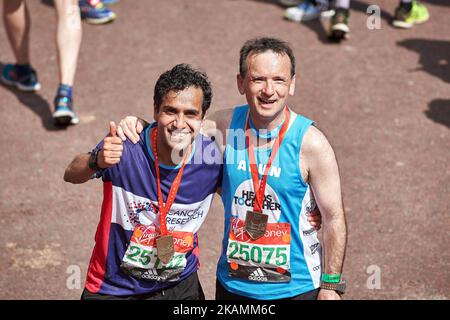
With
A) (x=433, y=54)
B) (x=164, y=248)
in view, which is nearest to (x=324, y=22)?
(x=433, y=54)

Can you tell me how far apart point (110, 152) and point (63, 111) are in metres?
3.80

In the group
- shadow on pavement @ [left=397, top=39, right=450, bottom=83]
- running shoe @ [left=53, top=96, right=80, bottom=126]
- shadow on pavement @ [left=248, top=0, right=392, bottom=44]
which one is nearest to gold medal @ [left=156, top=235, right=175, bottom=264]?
running shoe @ [left=53, top=96, right=80, bottom=126]

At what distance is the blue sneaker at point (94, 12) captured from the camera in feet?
31.6

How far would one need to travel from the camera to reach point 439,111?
26.3 ft

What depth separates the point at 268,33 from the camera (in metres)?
9.43

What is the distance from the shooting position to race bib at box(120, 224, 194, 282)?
4.16 meters

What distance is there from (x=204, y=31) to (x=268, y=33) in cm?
75

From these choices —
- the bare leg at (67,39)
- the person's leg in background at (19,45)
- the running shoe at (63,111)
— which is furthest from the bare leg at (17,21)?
the running shoe at (63,111)

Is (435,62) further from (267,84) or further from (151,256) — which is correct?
(151,256)

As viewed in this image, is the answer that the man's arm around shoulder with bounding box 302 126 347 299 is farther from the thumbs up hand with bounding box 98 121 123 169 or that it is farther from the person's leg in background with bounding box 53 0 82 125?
the person's leg in background with bounding box 53 0 82 125

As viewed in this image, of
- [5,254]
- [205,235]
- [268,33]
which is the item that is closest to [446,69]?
[268,33]

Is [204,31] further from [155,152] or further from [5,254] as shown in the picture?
[155,152]

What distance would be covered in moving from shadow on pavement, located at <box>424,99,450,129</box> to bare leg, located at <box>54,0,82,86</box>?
11.4ft

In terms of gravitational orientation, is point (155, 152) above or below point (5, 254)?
above
